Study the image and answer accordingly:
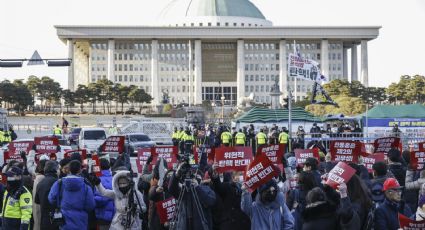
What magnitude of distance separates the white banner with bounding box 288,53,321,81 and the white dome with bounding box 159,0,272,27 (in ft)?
357

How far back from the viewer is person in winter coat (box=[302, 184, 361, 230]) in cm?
663

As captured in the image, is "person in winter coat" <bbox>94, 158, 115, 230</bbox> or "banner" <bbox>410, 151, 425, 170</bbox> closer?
"person in winter coat" <bbox>94, 158, 115, 230</bbox>

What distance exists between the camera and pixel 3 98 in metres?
81.2

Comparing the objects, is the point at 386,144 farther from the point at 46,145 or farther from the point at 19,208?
the point at 19,208

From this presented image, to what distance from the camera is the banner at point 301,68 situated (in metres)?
27.9

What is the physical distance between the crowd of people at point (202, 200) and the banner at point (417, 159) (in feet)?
2.00

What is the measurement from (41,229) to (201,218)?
204 centimetres

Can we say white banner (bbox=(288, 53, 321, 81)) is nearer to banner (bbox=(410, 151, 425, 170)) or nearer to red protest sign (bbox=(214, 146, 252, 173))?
banner (bbox=(410, 151, 425, 170))

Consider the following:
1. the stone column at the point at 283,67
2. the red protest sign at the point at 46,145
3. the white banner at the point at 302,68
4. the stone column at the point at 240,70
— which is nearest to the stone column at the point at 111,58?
the stone column at the point at 240,70

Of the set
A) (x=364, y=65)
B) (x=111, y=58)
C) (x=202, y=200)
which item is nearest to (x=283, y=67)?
(x=364, y=65)

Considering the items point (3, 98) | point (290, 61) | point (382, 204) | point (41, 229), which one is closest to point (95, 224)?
point (41, 229)

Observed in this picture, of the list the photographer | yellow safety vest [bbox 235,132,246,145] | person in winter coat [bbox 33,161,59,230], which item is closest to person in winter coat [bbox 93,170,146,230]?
the photographer

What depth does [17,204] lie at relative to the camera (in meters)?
9.66

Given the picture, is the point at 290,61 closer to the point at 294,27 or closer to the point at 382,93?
the point at 382,93
